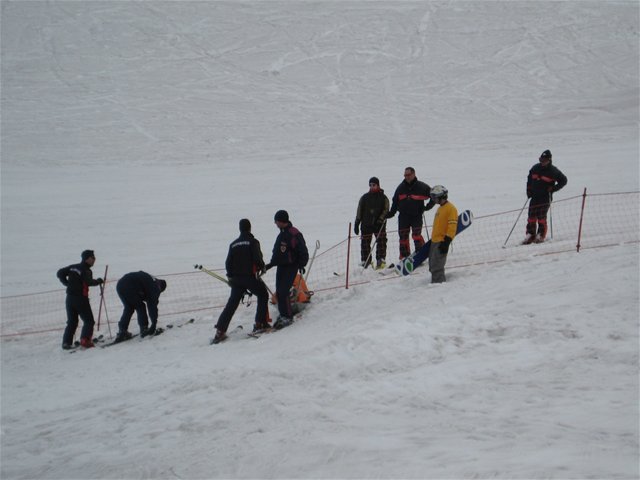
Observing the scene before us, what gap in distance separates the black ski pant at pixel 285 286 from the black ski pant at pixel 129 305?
224 centimetres

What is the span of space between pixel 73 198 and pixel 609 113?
24.0 metres

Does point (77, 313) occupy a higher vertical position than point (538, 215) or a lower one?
lower

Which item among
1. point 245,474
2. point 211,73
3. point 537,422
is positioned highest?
point 211,73

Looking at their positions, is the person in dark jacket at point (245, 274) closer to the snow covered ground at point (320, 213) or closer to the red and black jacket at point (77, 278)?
the snow covered ground at point (320, 213)

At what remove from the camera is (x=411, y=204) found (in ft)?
29.9

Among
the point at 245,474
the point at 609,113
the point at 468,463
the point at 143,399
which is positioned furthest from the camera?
the point at 609,113

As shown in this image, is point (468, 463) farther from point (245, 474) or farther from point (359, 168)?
point (359, 168)

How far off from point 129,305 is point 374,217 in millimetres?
4111

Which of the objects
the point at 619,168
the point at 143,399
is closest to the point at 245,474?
the point at 143,399

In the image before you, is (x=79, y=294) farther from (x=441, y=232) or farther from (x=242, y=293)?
(x=441, y=232)

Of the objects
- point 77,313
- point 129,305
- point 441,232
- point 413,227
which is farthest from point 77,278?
point 441,232

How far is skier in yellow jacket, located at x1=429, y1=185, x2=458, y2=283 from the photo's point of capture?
24.4 ft

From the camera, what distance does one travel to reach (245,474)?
385 centimetres

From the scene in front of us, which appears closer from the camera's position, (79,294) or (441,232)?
(441,232)
